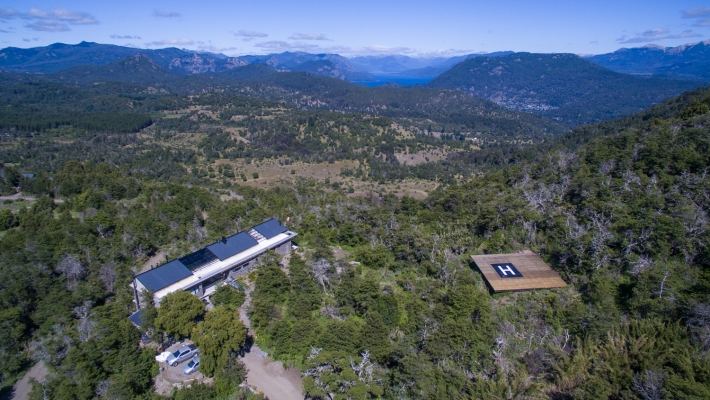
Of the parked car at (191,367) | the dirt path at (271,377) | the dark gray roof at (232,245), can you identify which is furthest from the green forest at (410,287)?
the dark gray roof at (232,245)

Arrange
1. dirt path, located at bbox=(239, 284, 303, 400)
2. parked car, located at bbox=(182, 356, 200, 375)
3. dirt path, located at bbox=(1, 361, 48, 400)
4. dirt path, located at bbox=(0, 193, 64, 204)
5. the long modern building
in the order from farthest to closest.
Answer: dirt path, located at bbox=(0, 193, 64, 204) < the long modern building < parked car, located at bbox=(182, 356, 200, 375) < dirt path, located at bbox=(1, 361, 48, 400) < dirt path, located at bbox=(239, 284, 303, 400)

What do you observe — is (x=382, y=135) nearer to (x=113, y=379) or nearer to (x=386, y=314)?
(x=386, y=314)

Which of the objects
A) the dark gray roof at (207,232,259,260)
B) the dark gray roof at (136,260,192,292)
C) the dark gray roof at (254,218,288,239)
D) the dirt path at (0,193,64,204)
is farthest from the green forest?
the dark gray roof at (207,232,259,260)

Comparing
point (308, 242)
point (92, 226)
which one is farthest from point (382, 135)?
point (92, 226)

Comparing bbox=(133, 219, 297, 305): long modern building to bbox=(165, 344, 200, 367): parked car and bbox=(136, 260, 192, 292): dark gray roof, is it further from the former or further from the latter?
bbox=(165, 344, 200, 367): parked car

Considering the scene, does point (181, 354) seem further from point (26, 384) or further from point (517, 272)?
point (517, 272)

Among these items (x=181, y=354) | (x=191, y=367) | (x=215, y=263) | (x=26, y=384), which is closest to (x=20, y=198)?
(x=215, y=263)

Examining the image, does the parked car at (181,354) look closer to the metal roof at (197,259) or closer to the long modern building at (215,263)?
the long modern building at (215,263)
